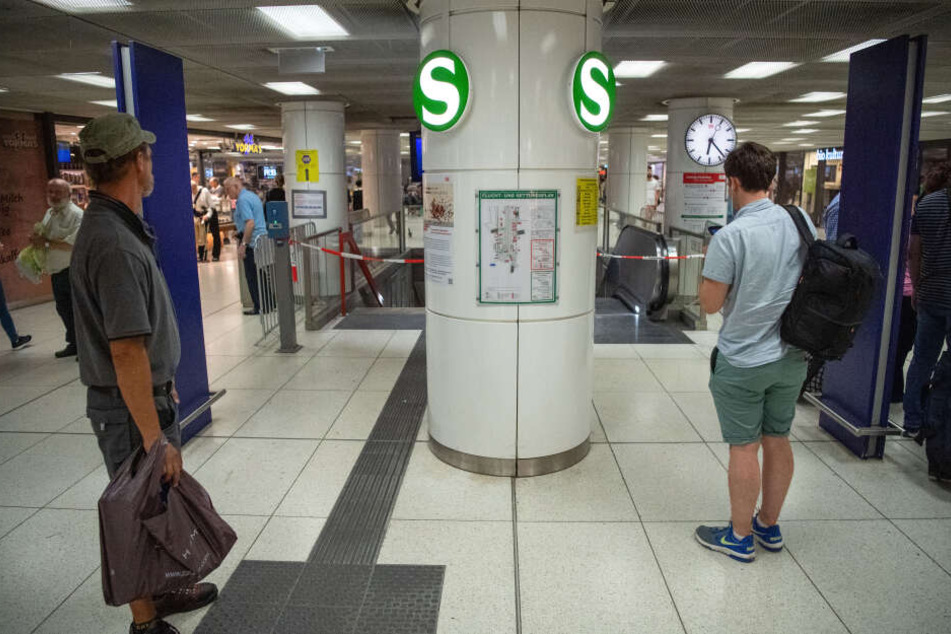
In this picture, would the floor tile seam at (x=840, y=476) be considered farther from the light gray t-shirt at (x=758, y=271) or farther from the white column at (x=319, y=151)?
the white column at (x=319, y=151)

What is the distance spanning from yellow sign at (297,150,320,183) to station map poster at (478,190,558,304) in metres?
6.37

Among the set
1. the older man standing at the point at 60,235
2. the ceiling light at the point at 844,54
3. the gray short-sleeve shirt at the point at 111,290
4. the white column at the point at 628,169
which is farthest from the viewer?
the white column at the point at 628,169

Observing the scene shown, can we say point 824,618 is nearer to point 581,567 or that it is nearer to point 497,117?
point 581,567

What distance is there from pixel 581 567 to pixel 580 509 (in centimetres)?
53

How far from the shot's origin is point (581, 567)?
9.34 feet

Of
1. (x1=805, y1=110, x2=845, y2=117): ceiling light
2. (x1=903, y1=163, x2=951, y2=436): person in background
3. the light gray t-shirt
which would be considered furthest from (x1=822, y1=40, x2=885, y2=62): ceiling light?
(x1=805, y1=110, x2=845, y2=117): ceiling light

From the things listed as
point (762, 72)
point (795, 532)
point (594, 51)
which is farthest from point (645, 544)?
point (762, 72)

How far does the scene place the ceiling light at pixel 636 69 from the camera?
679 centimetres

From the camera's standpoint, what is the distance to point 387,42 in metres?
5.74

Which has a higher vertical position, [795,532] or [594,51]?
[594,51]

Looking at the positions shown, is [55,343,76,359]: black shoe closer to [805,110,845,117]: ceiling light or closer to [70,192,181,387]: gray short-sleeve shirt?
[70,192,181,387]: gray short-sleeve shirt

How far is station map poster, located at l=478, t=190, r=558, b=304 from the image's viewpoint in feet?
11.2

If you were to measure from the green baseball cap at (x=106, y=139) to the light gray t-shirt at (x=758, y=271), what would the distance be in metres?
2.18

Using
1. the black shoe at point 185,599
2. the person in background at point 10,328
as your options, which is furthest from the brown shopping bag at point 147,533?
the person in background at point 10,328
